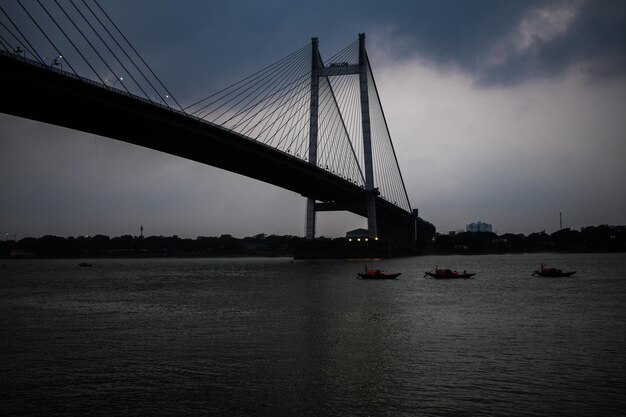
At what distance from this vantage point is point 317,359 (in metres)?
15.4

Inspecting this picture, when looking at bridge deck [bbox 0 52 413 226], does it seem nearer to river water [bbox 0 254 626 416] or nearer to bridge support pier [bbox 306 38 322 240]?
bridge support pier [bbox 306 38 322 240]

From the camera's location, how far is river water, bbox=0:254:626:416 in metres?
11.4

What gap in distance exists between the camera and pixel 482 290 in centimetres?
3969

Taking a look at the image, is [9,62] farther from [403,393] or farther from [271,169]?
[271,169]

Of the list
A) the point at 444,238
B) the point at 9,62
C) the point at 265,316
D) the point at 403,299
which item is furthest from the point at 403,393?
the point at 444,238

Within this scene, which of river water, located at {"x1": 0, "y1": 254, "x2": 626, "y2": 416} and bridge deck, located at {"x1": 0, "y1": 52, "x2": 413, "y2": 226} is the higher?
bridge deck, located at {"x1": 0, "y1": 52, "x2": 413, "y2": 226}

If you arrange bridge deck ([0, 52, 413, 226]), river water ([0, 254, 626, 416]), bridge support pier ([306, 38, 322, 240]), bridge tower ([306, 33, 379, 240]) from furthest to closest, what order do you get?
bridge tower ([306, 33, 379, 240]) < bridge support pier ([306, 38, 322, 240]) < bridge deck ([0, 52, 413, 226]) < river water ([0, 254, 626, 416])

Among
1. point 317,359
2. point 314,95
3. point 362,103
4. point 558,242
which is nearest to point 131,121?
point 317,359

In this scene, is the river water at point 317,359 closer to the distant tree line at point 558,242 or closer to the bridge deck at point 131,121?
the bridge deck at point 131,121

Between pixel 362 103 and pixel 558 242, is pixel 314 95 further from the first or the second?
pixel 558 242

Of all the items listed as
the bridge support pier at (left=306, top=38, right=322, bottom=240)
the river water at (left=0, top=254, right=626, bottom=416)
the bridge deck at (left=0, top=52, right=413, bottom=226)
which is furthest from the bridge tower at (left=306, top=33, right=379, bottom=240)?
the river water at (left=0, top=254, right=626, bottom=416)

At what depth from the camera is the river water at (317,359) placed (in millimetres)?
11367

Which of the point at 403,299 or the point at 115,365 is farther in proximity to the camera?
the point at 403,299

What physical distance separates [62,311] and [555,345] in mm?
22716
